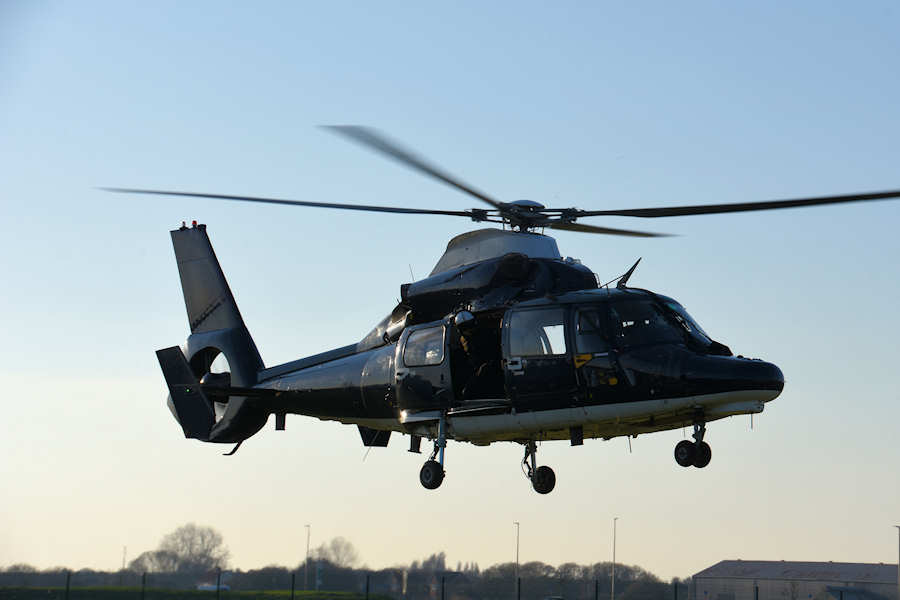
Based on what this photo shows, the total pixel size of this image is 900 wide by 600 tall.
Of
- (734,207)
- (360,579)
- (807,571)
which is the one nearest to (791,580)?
(807,571)

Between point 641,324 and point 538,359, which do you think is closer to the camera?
point 641,324

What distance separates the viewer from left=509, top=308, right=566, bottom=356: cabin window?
70.5ft

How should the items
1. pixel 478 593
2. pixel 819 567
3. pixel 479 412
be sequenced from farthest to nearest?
pixel 819 567
pixel 478 593
pixel 479 412

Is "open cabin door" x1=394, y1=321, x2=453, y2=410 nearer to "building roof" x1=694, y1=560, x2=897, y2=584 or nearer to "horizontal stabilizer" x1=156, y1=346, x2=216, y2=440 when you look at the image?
"horizontal stabilizer" x1=156, y1=346, x2=216, y2=440

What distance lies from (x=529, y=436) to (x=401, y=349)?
3007mm

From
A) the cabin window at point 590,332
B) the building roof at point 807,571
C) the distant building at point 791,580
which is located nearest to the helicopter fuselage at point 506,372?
the cabin window at point 590,332

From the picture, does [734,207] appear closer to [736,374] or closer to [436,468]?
[736,374]

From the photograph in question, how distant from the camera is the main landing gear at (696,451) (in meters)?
20.8

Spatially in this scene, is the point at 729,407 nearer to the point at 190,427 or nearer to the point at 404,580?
the point at 190,427

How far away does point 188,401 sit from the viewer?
27.4 meters

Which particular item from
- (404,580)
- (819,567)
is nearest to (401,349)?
(404,580)

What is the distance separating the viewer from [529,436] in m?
23.0

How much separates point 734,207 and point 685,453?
436 centimetres

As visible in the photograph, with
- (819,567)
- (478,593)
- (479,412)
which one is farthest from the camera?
(819,567)
